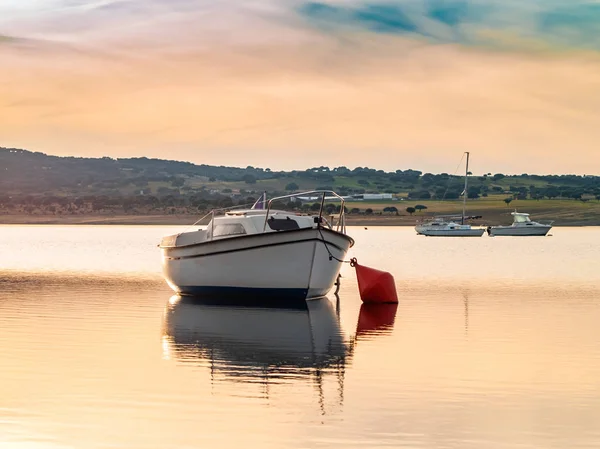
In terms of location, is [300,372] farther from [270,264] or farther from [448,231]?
[448,231]

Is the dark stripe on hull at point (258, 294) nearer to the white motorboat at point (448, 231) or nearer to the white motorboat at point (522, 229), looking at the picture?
the white motorboat at point (448, 231)

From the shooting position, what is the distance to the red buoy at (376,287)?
3644 centimetres

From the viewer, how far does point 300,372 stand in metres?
21.1

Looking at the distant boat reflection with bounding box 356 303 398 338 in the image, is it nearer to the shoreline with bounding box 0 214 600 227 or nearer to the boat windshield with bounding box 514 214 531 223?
the boat windshield with bounding box 514 214 531 223

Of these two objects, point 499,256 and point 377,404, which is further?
point 499,256

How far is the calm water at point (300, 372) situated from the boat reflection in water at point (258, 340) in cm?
6

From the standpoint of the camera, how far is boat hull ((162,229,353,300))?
35312 mm

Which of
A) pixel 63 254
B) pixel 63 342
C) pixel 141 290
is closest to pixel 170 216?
pixel 63 254

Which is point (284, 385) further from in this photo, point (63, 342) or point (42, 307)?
point (42, 307)

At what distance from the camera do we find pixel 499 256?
77125 millimetres

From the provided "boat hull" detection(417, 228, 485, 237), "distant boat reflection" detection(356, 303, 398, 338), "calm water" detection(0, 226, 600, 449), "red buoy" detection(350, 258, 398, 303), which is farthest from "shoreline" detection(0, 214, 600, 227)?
"distant boat reflection" detection(356, 303, 398, 338)

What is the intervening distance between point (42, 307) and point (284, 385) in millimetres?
15839

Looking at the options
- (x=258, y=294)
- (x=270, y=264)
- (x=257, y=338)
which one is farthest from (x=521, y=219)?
(x=257, y=338)

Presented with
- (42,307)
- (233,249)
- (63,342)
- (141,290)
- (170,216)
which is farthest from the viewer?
(170,216)
